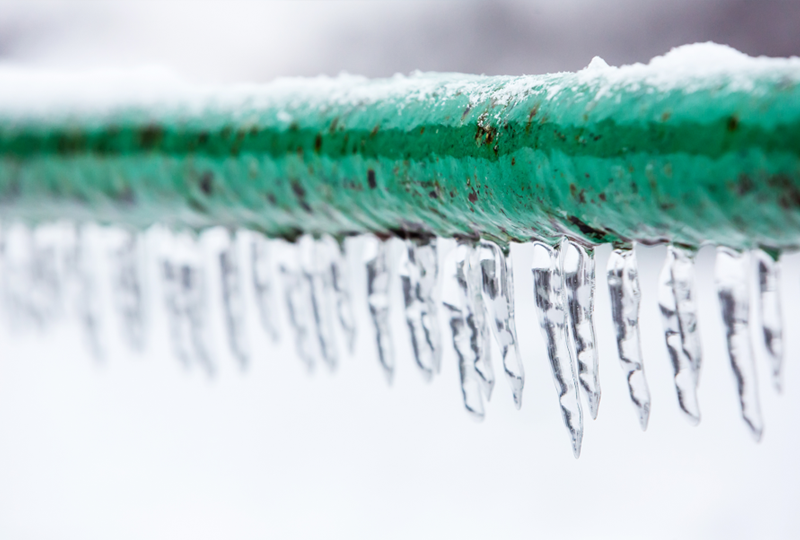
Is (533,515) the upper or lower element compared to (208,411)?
lower

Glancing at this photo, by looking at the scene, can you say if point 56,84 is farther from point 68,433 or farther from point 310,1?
point 310,1

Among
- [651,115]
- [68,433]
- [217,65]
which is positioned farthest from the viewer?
[217,65]

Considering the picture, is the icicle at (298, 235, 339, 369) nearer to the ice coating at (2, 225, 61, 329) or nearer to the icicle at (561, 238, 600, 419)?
the icicle at (561, 238, 600, 419)

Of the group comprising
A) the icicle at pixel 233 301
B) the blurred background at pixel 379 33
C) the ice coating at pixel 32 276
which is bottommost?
the icicle at pixel 233 301

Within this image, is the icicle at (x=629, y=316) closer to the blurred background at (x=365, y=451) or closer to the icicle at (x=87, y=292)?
the blurred background at (x=365, y=451)

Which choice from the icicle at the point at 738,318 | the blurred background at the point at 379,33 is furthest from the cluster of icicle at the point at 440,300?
the blurred background at the point at 379,33

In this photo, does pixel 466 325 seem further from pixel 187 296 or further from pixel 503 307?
pixel 187 296

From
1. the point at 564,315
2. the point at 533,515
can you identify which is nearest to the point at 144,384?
the point at 533,515
